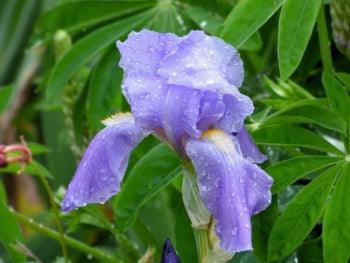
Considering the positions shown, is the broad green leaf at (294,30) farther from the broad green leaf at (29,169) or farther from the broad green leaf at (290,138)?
the broad green leaf at (29,169)

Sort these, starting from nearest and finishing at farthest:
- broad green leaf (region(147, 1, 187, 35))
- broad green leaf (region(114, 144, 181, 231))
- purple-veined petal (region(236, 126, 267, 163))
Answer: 1. purple-veined petal (region(236, 126, 267, 163))
2. broad green leaf (region(114, 144, 181, 231))
3. broad green leaf (region(147, 1, 187, 35))

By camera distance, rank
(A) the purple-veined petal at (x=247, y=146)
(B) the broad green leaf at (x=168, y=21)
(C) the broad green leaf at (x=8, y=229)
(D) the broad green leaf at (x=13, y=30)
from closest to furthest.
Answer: (A) the purple-veined petal at (x=247, y=146) < (C) the broad green leaf at (x=8, y=229) < (B) the broad green leaf at (x=168, y=21) < (D) the broad green leaf at (x=13, y=30)

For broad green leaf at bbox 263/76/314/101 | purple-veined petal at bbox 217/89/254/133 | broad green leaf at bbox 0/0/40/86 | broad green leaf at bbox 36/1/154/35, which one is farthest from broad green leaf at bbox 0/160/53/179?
broad green leaf at bbox 0/0/40/86

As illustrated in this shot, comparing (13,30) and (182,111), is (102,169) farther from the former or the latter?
(13,30)

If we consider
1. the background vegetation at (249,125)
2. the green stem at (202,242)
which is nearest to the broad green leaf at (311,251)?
the background vegetation at (249,125)

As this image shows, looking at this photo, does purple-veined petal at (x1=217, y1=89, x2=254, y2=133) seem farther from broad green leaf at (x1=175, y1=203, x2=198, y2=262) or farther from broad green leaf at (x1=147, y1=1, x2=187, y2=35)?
broad green leaf at (x1=147, y1=1, x2=187, y2=35)

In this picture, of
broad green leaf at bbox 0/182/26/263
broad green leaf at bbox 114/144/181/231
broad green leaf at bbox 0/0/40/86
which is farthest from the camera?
broad green leaf at bbox 0/0/40/86
